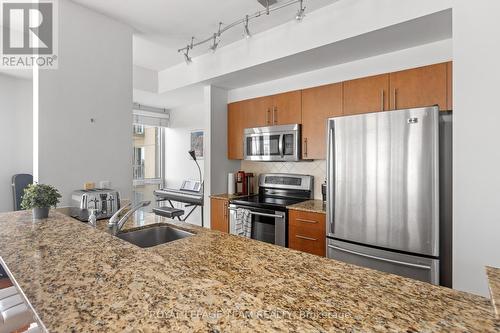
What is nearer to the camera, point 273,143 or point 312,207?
point 312,207

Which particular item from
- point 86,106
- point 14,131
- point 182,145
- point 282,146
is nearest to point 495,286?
point 282,146

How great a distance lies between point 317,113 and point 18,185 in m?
3.51

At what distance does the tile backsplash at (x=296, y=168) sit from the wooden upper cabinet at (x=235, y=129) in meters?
0.29

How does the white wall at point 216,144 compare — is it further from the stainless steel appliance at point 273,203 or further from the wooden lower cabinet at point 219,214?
the stainless steel appliance at point 273,203

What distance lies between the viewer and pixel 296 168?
11.0 ft

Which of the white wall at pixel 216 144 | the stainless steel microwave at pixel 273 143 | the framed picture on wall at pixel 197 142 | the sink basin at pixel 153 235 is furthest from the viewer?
the framed picture on wall at pixel 197 142

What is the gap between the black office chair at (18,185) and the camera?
3074mm

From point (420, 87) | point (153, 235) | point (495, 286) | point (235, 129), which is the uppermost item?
point (420, 87)

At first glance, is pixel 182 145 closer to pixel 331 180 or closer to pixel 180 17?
pixel 180 17

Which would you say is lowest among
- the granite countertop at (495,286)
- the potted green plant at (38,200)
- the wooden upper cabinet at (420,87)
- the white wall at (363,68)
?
the granite countertop at (495,286)

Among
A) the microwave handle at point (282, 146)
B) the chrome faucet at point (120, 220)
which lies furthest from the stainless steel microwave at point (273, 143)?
the chrome faucet at point (120, 220)

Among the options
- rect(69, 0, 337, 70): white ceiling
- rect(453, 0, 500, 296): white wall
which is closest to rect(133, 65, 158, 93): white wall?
rect(69, 0, 337, 70): white ceiling

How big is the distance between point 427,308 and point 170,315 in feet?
2.20

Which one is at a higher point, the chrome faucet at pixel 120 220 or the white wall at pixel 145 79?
the white wall at pixel 145 79
